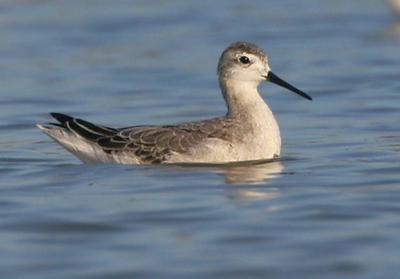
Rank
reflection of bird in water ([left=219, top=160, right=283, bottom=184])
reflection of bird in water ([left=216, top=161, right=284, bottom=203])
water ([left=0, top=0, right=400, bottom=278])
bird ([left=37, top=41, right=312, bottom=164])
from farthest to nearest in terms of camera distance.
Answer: bird ([left=37, top=41, right=312, bottom=164]) → reflection of bird in water ([left=219, top=160, right=283, bottom=184]) → reflection of bird in water ([left=216, top=161, right=284, bottom=203]) → water ([left=0, top=0, right=400, bottom=278])

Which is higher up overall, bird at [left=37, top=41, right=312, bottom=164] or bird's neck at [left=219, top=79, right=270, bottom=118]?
bird's neck at [left=219, top=79, right=270, bottom=118]

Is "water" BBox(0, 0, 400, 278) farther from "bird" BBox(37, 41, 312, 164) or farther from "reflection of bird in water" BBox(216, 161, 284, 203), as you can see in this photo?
"bird" BBox(37, 41, 312, 164)

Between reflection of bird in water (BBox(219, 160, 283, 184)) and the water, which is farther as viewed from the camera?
reflection of bird in water (BBox(219, 160, 283, 184))

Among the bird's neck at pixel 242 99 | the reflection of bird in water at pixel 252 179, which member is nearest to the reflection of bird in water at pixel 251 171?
the reflection of bird in water at pixel 252 179

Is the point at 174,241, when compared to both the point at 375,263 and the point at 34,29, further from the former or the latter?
the point at 34,29

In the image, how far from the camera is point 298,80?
957 inches

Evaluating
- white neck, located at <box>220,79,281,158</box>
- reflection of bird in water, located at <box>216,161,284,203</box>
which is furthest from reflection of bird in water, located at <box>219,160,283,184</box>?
white neck, located at <box>220,79,281,158</box>

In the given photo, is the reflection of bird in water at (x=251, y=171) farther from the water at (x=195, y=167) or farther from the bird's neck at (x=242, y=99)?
the bird's neck at (x=242, y=99)

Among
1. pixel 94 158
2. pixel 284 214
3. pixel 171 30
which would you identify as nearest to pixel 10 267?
pixel 284 214

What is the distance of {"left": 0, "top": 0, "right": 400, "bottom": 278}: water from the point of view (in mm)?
12867

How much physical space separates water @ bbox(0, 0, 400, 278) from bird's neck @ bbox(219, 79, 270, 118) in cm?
65

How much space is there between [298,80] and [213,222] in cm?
1048

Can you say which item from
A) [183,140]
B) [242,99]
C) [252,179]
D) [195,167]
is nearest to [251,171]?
[252,179]

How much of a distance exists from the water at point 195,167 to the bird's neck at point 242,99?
65 cm
